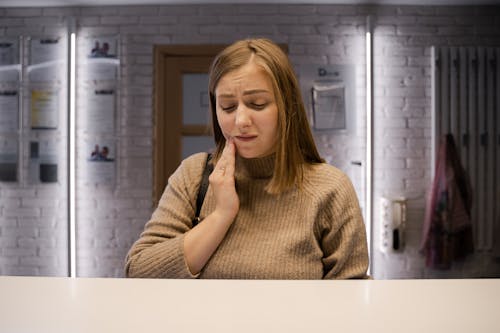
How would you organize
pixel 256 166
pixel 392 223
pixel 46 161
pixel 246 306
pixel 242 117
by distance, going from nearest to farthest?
pixel 246 306
pixel 242 117
pixel 256 166
pixel 392 223
pixel 46 161

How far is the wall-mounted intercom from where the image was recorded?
3754mm

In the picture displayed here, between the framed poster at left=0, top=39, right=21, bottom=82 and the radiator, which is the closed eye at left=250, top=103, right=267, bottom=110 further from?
the framed poster at left=0, top=39, right=21, bottom=82

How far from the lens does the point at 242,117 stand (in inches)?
39.5

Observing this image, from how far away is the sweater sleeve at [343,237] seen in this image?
994mm

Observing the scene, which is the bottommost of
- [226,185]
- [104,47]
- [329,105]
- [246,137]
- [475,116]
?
[226,185]

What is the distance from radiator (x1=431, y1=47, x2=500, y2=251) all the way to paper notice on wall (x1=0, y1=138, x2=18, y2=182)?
365 centimetres

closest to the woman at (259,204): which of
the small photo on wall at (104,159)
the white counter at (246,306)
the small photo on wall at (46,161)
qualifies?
the white counter at (246,306)

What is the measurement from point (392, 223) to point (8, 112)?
347cm

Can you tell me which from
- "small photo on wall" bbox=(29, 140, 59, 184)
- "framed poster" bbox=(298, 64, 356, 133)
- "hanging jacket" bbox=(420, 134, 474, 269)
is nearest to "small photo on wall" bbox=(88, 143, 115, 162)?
"small photo on wall" bbox=(29, 140, 59, 184)

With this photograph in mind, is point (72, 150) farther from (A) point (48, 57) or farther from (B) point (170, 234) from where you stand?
(B) point (170, 234)

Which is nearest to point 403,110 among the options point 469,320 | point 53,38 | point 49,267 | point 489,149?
point 489,149

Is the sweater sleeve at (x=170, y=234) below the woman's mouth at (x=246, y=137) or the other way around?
below

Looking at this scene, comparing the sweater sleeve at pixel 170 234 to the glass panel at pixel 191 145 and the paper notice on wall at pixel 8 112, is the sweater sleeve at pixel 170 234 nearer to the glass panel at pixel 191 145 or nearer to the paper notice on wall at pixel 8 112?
the glass panel at pixel 191 145

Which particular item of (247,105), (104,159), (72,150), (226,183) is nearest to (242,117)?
(247,105)
